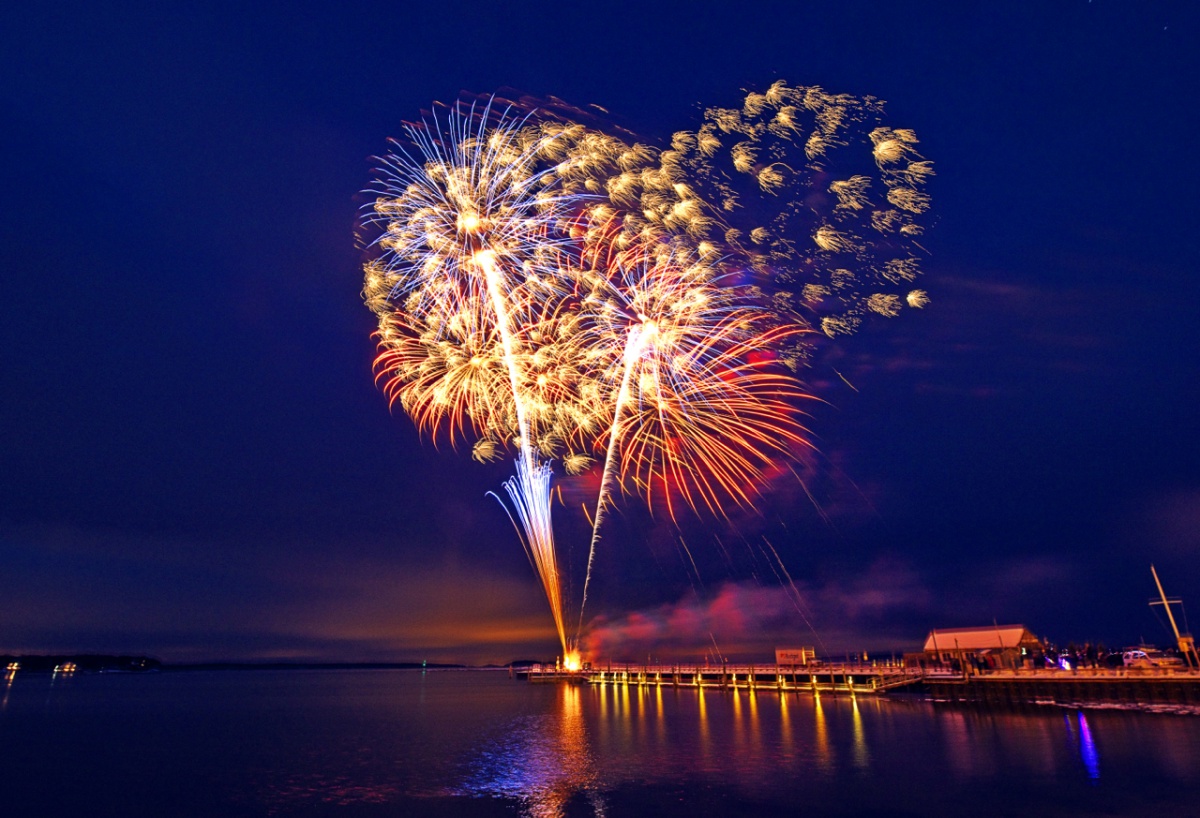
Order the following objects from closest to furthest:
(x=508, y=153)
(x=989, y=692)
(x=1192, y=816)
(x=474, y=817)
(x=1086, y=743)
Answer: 1. (x=1192, y=816)
2. (x=474, y=817)
3. (x=508, y=153)
4. (x=1086, y=743)
5. (x=989, y=692)

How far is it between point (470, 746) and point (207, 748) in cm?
1724

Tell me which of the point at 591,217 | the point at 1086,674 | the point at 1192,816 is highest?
the point at 591,217

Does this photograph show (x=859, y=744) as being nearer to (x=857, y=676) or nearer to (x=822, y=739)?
(x=822, y=739)

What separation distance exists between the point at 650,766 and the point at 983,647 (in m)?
52.7

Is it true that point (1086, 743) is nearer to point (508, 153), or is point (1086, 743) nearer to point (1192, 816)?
point (1192, 816)

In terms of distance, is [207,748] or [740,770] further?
[207,748]

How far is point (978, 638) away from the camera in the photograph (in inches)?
2889

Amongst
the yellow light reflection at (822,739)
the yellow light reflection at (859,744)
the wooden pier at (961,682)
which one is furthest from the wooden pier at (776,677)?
the yellow light reflection at (859,744)

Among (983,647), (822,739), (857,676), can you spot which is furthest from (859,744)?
(983,647)

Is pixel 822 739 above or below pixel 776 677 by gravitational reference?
Answer: below

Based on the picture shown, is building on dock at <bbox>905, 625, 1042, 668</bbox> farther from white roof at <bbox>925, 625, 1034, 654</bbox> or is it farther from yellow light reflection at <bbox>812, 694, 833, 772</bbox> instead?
yellow light reflection at <bbox>812, 694, 833, 772</bbox>

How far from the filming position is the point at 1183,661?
186 feet

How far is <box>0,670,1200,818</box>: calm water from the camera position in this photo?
25.2 metres

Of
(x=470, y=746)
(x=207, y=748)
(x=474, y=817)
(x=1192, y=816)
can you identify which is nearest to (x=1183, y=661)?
(x=1192, y=816)
